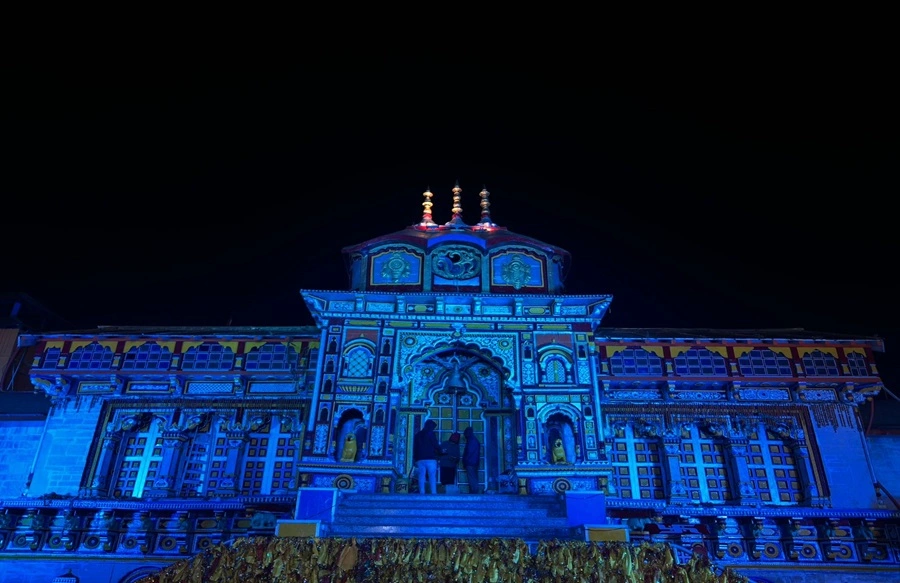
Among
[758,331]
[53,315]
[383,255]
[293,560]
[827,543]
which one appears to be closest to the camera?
[293,560]

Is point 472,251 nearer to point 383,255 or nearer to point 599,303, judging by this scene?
point 383,255

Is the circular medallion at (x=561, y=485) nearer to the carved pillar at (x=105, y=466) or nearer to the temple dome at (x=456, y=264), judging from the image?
the temple dome at (x=456, y=264)

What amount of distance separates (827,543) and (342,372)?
42.5 feet

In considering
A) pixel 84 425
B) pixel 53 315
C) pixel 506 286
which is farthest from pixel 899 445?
pixel 53 315

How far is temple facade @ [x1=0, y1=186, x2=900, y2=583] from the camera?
1540 centimetres

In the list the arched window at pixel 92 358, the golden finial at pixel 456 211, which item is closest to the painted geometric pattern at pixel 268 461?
the arched window at pixel 92 358

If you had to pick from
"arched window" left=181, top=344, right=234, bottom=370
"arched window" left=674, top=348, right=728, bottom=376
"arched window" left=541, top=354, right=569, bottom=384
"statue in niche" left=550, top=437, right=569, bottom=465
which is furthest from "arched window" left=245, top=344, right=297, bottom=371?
"arched window" left=674, top=348, right=728, bottom=376

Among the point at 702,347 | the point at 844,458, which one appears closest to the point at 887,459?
the point at 844,458

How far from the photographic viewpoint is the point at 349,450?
14672 mm

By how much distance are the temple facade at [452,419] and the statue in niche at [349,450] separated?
32 millimetres

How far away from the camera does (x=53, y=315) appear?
2458 cm

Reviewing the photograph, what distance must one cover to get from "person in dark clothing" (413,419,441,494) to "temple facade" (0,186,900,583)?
850 mm

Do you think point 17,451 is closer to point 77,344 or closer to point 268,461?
point 77,344

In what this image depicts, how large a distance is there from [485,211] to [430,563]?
12.4m
